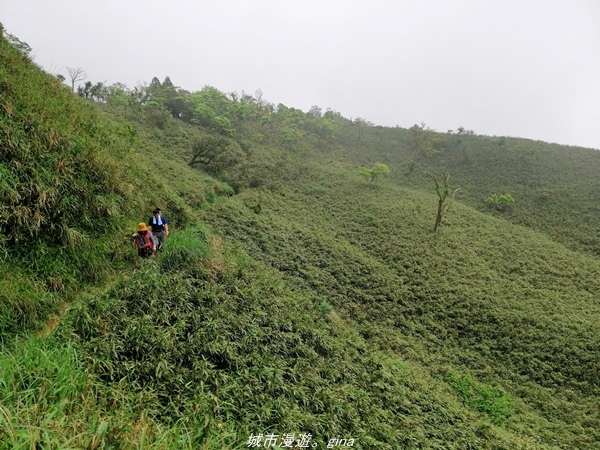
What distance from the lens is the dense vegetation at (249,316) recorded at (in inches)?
172

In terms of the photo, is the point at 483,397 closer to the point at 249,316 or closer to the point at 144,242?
the point at 249,316

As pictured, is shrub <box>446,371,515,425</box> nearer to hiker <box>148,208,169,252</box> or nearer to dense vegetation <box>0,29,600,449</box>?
dense vegetation <box>0,29,600,449</box>

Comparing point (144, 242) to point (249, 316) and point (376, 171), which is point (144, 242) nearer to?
point (249, 316)

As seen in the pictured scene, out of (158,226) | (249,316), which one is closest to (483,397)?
(249,316)

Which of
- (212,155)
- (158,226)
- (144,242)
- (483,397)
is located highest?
(212,155)

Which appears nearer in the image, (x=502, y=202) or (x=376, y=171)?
(x=502, y=202)

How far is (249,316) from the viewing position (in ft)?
23.7

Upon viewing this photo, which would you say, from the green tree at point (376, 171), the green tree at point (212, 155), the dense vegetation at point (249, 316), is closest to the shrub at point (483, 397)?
the dense vegetation at point (249, 316)

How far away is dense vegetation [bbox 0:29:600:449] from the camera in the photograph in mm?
4371

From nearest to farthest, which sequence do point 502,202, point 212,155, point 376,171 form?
point 212,155
point 502,202
point 376,171

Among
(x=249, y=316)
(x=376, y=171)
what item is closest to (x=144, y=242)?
(x=249, y=316)

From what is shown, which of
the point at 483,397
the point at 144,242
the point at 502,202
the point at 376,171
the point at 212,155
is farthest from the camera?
the point at 376,171

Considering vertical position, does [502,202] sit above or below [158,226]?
above

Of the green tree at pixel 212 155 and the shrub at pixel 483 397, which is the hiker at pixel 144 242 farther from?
the green tree at pixel 212 155
